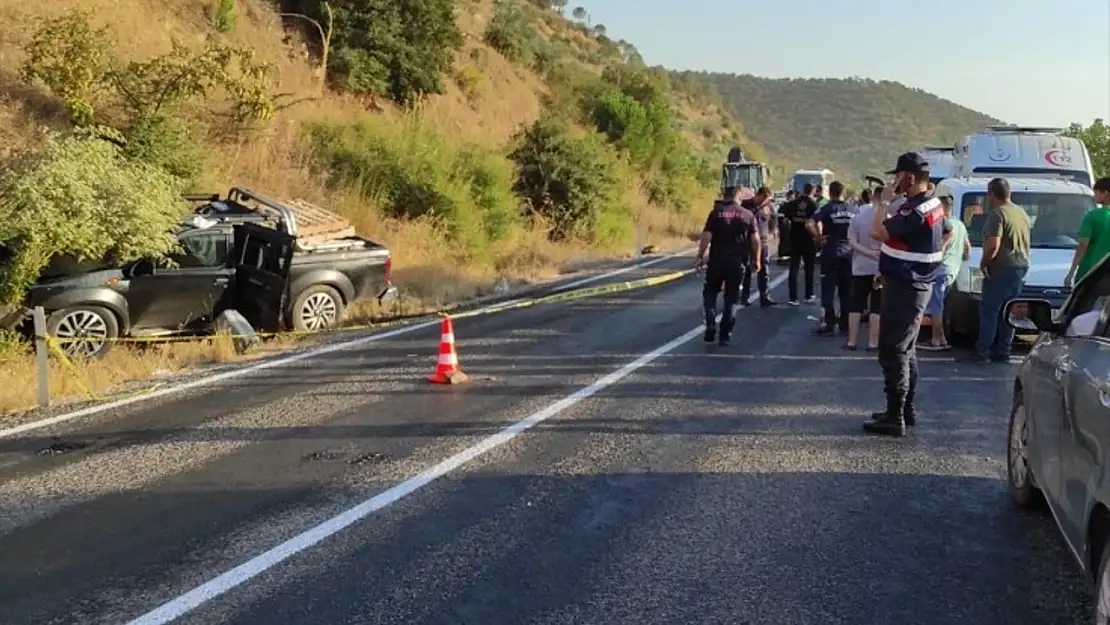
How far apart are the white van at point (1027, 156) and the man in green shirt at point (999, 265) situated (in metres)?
6.28

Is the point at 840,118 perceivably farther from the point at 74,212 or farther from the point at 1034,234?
the point at 74,212

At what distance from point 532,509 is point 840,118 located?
119 m

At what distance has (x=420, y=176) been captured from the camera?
22.9 meters

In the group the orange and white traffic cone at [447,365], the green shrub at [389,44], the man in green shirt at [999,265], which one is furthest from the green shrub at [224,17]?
the man in green shirt at [999,265]

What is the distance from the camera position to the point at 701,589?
4.53 meters

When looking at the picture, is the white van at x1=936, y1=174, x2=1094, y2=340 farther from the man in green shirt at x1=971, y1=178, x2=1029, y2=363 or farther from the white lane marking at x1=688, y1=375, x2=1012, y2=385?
the white lane marking at x1=688, y1=375, x2=1012, y2=385

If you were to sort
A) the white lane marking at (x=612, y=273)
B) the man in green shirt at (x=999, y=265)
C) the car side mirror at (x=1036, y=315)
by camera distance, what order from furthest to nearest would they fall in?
1. the white lane marking at (x=612, y=273)
2. the man in green shirt at (x=999, y=265)
3. the car side mirror at (x=1036, y=315)

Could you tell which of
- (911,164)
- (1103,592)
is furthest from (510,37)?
(1103,592)

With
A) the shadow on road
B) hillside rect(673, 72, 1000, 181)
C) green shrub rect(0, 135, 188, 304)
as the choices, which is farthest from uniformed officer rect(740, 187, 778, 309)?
hillside rect(673, 72, 1000, 181)

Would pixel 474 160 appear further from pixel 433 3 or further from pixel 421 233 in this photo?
pixel 433 3

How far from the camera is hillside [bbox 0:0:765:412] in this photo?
11.1 m

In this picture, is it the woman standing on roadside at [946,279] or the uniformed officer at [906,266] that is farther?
the woman standing on roadside at [946,279]

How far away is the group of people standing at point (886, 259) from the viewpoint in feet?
22.9

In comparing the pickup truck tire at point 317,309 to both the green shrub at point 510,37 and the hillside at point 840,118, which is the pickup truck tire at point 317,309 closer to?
the green shrub at point 510,37
